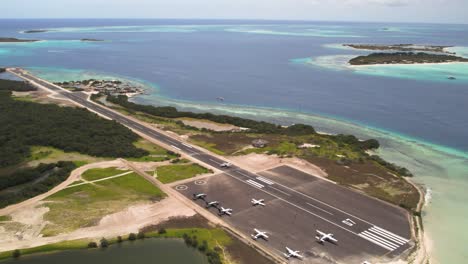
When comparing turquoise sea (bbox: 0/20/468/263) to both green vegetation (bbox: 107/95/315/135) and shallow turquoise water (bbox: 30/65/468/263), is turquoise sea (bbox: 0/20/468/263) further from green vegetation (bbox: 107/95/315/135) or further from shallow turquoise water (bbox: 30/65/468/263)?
green vegetation (bbox: 107/95/315/135)

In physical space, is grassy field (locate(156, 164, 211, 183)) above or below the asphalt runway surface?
above

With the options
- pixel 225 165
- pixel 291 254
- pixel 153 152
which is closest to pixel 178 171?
pixel 225 165

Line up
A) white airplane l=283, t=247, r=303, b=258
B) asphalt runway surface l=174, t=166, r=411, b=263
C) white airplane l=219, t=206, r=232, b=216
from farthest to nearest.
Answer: white airplane l=219, t=206, r=232, b=216, asphalt runway surface l=174, t=166, r=411, b=263, white airplane l=283, t=247, r=303, b=258

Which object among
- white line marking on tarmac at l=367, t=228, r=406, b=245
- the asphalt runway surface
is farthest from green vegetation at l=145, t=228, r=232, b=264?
white line marking on tarmac at l=367, t=228, r=406, b=245

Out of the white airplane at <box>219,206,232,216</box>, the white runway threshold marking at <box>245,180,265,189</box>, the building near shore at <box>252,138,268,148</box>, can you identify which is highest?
the building near shore at <box>252,138,268,148</box>

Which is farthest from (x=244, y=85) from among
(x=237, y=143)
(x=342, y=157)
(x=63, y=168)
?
(x=63, y=168)

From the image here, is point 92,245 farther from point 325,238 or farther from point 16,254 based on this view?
point 325,238

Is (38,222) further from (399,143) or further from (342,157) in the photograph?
(399,143)
